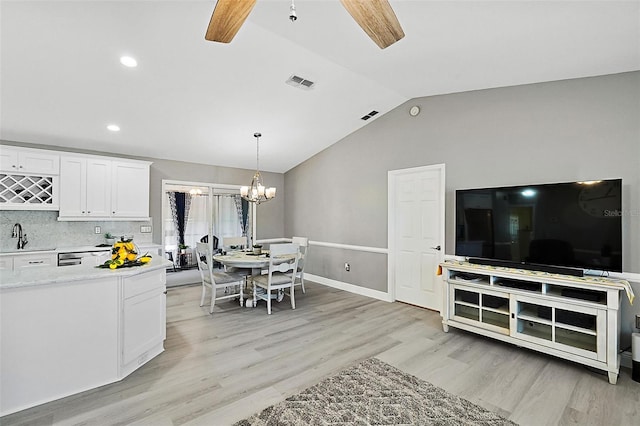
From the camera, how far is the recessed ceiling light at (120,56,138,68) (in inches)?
118

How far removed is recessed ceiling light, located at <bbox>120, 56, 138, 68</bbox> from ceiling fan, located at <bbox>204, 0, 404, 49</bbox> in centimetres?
180

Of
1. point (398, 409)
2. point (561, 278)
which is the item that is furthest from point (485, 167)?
point (398, 409)

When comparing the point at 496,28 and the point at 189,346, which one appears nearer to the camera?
the point at 496,28

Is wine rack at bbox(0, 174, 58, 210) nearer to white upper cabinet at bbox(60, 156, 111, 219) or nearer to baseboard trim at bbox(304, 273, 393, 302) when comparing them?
white upper cabinet at bbox(60, 156, 111, 219)

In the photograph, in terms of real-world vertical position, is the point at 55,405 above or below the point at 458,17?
below

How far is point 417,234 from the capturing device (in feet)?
14.8

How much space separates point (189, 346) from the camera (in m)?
3.12

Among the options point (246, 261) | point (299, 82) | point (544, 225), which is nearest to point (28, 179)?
point (246, 261)

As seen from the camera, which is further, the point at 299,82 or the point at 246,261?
the point at 246,261

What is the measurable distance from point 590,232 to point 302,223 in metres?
5.00

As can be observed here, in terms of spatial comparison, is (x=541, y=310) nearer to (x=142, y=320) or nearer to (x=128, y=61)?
(x=142, y=320)

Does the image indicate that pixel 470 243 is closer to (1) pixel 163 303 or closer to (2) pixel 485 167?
(2) pixel 485 167

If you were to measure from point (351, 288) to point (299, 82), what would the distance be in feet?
12.0

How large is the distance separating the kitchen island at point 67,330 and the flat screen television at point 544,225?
12.1 feet
